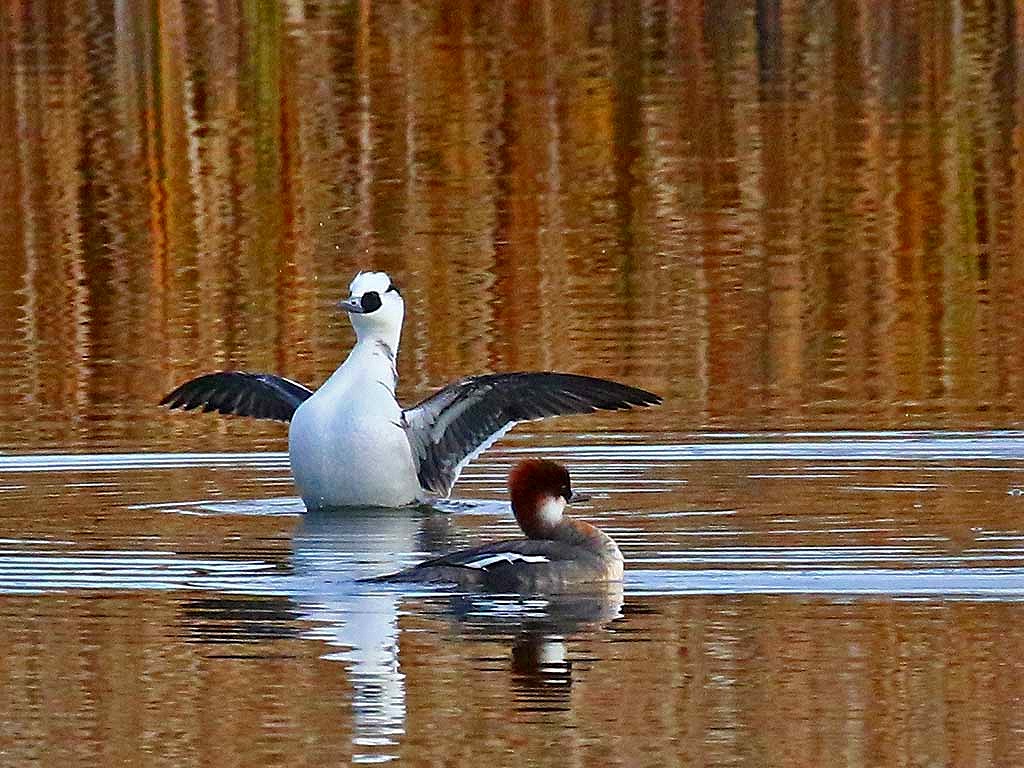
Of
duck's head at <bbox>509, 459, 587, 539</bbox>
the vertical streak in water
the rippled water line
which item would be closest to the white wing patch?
duck's head at <bbox>509, 459, 587, 539</bbox>

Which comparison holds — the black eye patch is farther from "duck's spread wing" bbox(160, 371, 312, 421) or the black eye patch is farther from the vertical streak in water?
the vertical streak in water

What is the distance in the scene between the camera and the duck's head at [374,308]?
10.1 meters

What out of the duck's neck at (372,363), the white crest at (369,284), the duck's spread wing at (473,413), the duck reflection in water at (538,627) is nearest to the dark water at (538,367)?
the duck reflection in water at (538,627)

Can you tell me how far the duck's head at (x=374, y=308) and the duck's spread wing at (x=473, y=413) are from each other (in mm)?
307

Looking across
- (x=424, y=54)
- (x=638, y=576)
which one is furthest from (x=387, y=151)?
(x=638, y=576)

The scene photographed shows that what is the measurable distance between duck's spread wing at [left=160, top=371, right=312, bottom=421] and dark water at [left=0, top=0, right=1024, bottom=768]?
6.9 inches

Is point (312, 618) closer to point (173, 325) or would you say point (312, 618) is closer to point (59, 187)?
point (173, 325)

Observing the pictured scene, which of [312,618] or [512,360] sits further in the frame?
[512,360]

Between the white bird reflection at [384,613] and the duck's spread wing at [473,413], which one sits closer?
the white bird reflection at [384,613]

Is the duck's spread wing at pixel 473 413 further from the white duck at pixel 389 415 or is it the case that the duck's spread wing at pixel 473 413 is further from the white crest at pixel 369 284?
the white crest at pixel 369 284

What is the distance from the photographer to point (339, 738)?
243 inches

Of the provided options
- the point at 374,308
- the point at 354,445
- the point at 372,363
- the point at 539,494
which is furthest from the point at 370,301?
the point at 539,494

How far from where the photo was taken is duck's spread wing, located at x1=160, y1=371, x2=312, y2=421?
10.4 m

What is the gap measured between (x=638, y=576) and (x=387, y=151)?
11589 mm
